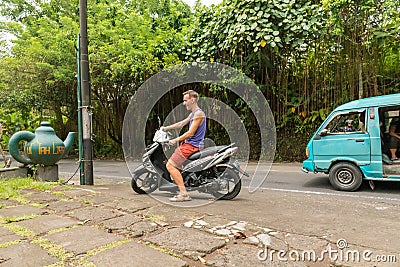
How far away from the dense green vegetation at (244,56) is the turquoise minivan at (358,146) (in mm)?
3231

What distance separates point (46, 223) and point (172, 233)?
4.59ft

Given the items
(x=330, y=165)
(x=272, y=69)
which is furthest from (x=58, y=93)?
(x=330, y=165)

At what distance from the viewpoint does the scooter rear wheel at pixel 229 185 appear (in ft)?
13.8

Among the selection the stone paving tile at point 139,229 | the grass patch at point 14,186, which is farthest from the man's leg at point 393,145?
the grass patch at point 14,186

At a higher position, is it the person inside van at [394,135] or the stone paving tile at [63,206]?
the person inside van at [394,135]

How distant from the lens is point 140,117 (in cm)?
692

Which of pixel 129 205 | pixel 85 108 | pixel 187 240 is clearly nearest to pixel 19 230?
pixel 129 205

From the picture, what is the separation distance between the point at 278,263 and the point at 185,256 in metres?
0.70

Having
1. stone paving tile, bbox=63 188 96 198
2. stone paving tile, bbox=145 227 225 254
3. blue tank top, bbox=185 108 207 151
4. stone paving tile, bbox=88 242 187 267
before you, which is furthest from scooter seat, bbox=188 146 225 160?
stone paving tile, bbox=88 242 187 267

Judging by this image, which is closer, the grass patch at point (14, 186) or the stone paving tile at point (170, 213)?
the stone paving tile at point (170, 213)

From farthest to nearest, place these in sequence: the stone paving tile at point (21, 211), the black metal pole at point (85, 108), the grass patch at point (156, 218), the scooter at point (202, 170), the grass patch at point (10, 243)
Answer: the black metal pole at point (85, 108)
the scooter at point (202, 170)
the stone paving tile at point (21, 211)
the grass patch at point (156, 218)
the grass patch at point (10, 243)

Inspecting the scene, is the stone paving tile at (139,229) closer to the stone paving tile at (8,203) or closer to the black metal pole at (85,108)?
the stone paving tile at (8,203)

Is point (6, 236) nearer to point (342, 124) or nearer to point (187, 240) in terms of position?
point (187, 240)

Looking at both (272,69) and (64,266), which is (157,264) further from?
(272,69)
